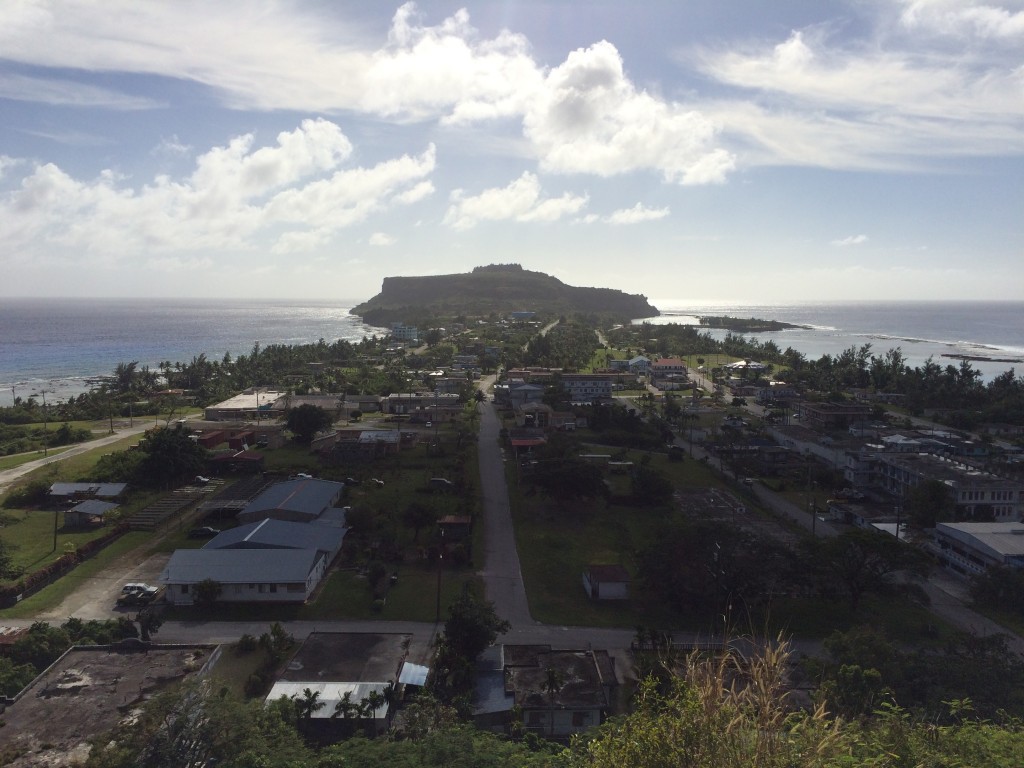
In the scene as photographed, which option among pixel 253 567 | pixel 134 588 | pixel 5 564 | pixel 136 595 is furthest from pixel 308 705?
pixel 5 564

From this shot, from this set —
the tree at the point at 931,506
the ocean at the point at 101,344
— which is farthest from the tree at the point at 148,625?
the ocean at the point at 101,344

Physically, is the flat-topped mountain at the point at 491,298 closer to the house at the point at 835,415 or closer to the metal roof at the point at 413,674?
the house at the point at 835,415

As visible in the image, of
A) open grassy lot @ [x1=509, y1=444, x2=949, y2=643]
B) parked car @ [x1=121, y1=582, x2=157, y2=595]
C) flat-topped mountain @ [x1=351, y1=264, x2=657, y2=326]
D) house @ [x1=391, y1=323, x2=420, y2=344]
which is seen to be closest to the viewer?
open grassy lot @ [x1=509, y1=444, x2=949, y2=643]

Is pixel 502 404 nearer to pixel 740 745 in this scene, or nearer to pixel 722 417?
pixel 722 417

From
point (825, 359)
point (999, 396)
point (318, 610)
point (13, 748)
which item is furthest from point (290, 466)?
point (825, 359)

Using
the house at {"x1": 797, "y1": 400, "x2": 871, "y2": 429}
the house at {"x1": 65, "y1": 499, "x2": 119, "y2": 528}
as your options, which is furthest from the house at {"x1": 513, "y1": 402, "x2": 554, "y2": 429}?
the house at {"x1": 65, "y1": 499, "x2": 119, "y2": 528}

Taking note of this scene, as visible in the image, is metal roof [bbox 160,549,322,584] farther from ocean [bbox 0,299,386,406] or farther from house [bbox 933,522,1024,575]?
ocean [bbox 0,299,386,406]

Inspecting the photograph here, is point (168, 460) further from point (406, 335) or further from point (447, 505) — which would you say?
point (406, 335)
